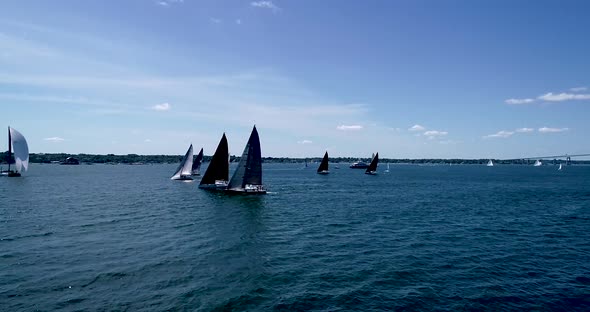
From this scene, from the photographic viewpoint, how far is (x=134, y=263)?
30.8m

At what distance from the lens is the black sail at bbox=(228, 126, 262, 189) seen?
252ft

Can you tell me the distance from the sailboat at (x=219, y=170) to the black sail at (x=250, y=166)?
352 inches

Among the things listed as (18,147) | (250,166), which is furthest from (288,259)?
(18,147)

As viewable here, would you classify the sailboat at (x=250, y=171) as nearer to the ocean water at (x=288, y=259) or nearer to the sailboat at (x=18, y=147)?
the ocean water at (x=288, y=259)

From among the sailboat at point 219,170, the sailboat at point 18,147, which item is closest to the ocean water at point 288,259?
the sailboat at point 219,170

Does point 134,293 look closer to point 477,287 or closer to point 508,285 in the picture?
point 477,287

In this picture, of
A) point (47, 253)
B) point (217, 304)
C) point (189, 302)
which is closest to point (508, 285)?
point (217, 304)

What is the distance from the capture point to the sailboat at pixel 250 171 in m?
76.9

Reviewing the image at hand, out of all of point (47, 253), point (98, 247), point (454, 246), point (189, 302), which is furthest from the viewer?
point (454, 246)

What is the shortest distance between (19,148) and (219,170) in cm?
8838

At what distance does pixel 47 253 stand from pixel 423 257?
33.5 metres

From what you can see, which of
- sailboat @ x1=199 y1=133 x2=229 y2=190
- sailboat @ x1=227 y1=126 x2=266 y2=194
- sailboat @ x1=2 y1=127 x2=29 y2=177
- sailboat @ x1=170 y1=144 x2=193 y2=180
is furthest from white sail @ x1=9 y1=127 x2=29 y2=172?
sailboat @ x1=227 y1=126 x2=266 y2=194

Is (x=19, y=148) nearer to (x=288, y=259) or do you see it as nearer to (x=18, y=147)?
(x=18, y=147)

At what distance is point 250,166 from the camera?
256 ft
